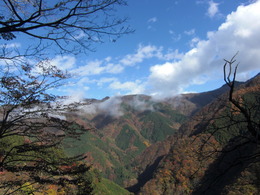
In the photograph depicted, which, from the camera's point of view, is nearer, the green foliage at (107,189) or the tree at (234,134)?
the tree at (234,134)

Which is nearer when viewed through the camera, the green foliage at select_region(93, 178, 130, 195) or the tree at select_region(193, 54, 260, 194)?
the tree at select_region(193, 54, 260, 194)

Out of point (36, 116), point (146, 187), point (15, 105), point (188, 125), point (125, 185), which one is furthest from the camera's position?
point (125, 185)

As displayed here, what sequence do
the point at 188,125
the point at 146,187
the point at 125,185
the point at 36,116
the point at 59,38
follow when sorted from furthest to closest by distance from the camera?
the point at 125,185
the point at 188,125
the point at 146,187
the point at 36,116
the point at 59,38

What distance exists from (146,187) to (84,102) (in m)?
92.6

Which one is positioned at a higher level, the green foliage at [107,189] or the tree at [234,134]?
the tree at [234,134]

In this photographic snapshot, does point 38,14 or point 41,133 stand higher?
point 38,14

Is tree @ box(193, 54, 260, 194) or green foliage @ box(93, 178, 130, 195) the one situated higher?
tree @ box(193, 54, 260, 194)

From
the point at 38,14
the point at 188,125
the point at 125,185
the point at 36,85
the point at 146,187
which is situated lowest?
the point at 125,185

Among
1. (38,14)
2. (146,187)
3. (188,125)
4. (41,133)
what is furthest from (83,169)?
(188,125)

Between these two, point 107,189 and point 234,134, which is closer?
point 234,134

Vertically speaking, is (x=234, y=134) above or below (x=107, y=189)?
above

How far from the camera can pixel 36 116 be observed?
20.3 feet

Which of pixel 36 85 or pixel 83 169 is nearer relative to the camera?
pixel 36 85

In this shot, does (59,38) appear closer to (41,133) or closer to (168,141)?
(41,133)
